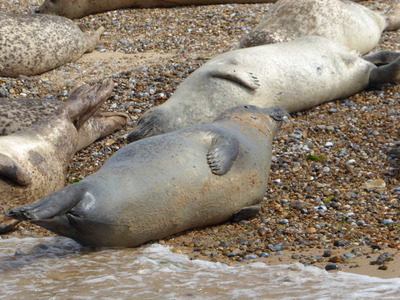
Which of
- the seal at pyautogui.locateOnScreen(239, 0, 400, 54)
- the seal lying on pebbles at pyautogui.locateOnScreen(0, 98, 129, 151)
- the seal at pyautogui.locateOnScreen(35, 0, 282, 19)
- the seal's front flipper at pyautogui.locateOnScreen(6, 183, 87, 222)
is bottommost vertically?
the seal's front flipper at pyautogui.locateOnScreen(6, 183, 87, 222)

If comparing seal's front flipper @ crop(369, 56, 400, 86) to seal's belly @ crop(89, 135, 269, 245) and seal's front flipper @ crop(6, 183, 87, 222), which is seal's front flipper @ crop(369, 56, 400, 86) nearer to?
seal's belly @ crop(89, 135, 269, 245)

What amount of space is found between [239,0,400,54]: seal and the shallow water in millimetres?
3946

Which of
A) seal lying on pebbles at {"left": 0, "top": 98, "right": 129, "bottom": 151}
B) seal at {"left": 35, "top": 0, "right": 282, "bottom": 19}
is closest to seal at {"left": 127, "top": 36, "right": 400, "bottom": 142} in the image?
seal lying on pebbles at {"left": 0, "top": 98, "right": 129, "bottom": 151}

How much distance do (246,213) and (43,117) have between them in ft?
8.11

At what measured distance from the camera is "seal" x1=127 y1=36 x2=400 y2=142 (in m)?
6.19

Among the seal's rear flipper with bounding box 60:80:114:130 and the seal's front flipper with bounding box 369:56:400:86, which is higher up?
the seal's front flipper with bounding box 369:56:400:86

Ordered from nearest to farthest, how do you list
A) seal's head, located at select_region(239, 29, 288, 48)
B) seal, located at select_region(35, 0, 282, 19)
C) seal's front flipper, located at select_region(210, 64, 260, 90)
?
seal's front flipper, located at select_region(210, 64, 260, 90)
seal's head, located at select_region(239, 29, 288, 48)
seal, located at select_region(35, 0, 282, 19)

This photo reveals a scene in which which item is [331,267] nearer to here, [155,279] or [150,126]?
[155,279]

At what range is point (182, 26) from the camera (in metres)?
9.59

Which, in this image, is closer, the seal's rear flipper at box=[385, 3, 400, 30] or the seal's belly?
the seal's belly

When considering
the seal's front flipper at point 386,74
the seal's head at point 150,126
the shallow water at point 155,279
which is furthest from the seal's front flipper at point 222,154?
the seal's front flipper at point 386,74

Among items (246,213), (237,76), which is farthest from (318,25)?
(246,213)

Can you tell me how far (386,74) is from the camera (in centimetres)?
698

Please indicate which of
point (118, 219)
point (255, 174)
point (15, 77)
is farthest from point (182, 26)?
point (118, 219)
